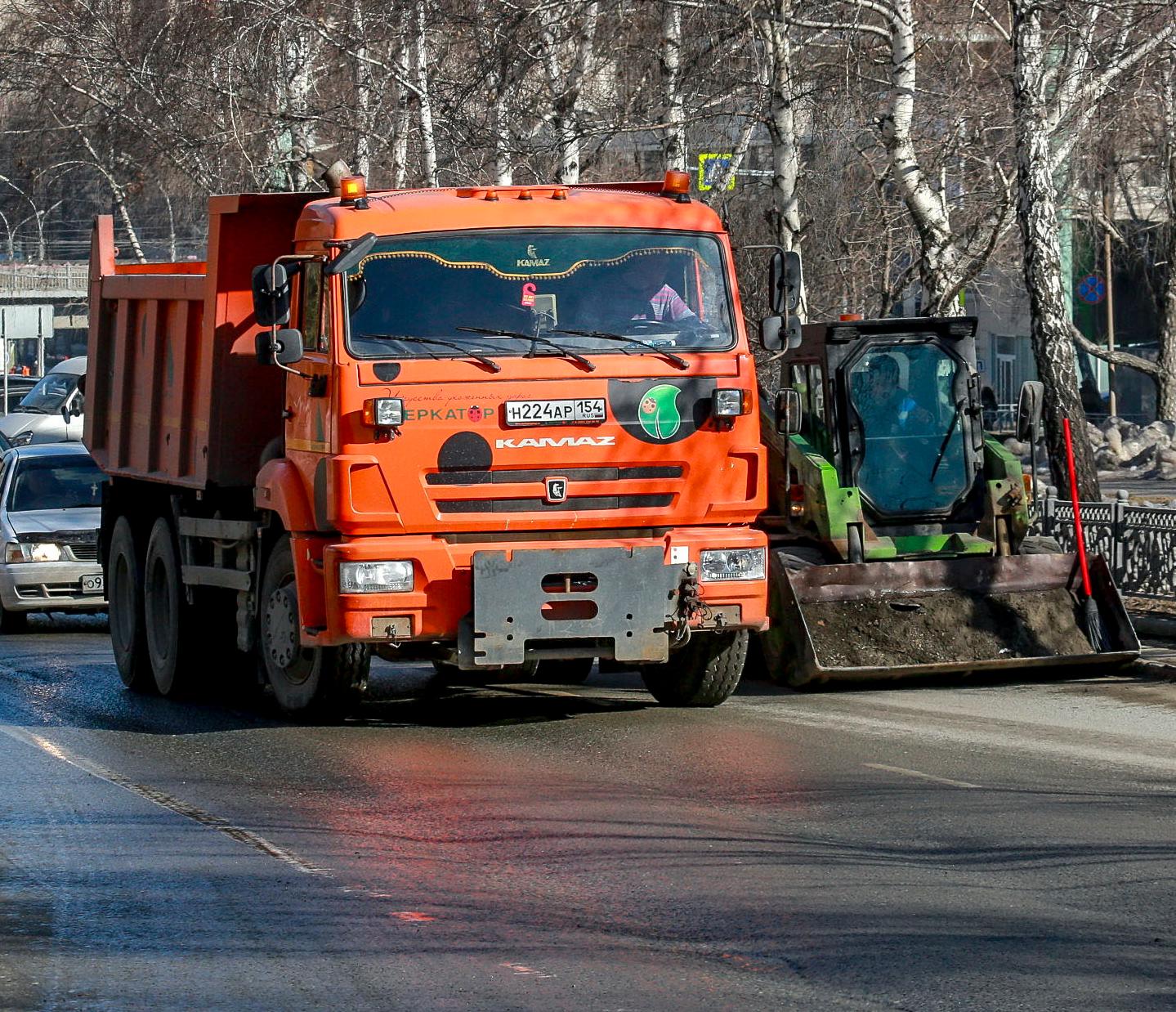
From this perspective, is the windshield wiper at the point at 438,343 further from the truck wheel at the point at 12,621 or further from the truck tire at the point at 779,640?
the truck wheel at the point at 12,621

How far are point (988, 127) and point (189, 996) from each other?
16091mm

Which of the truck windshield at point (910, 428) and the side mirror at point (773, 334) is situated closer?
the side mirror at point (773, 334)

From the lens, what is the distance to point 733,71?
20891mm

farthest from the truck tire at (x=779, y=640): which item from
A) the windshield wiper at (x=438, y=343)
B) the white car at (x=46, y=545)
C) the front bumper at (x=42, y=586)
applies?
the front bumper at (x=42, y=586)

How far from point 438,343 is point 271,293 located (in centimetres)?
93

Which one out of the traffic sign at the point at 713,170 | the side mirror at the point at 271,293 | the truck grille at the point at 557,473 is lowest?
the truck grille at the point at 557,473

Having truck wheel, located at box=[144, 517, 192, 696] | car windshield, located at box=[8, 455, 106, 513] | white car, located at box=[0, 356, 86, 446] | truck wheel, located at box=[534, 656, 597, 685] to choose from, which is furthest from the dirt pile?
white car, located at box=[0, 356, 86, 446]

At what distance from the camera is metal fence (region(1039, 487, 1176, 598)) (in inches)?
608

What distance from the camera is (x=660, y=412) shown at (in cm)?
1053

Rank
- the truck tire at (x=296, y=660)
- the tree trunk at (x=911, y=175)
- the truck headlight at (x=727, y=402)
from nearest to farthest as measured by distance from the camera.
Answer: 1. the truck headlight at (x=727, y=402)
2. the truck tire at (x=296, y=660)
3. the tree trunk at (x=911, y=175)

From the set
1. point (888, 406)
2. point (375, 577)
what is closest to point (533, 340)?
point (375, 577)

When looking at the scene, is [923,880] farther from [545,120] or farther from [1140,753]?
[545,120]

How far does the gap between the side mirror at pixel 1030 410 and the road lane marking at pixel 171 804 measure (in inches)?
262

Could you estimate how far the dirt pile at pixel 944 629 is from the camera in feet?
40.2
